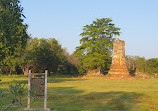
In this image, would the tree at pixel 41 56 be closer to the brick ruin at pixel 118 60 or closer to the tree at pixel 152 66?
the brick ruin at pixel 118 60

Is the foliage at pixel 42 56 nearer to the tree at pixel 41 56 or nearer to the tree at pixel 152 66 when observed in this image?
the tree at pixel 41 56

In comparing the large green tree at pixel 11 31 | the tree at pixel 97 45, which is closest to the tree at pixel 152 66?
the tree at pixel 97 45

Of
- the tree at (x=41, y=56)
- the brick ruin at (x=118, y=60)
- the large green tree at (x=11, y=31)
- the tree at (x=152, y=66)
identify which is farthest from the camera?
the tree at (x=152, y=66)

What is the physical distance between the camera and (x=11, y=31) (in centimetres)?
1445

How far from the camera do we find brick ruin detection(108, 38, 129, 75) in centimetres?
4266

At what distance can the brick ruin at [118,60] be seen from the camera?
42.7m

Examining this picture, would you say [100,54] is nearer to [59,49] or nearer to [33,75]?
[59,49]

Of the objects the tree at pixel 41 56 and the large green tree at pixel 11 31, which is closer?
the large green tree at pixel 11 31

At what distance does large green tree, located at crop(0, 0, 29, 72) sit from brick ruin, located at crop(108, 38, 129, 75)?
17158 mm

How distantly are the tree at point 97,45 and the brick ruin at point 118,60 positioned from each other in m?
5.33

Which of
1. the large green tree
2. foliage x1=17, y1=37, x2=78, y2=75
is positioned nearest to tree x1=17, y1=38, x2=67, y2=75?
foliage x1=17, y1=37, x2=78, y2=75

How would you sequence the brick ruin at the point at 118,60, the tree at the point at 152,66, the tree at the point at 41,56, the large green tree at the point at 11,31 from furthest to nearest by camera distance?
the tree at the point at 152,66
the tree at the point at 41,56
the brick ruin at the point at 118,60
the large green tree at the point at 11,31

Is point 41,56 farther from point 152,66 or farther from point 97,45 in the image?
point 152,66

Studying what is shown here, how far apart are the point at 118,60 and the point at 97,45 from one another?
27.9 ft
